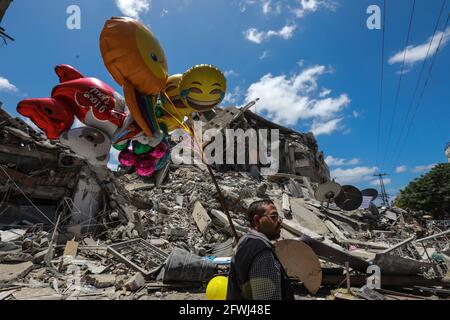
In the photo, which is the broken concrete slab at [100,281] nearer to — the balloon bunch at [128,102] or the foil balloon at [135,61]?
the balloon bunch at [128,102]

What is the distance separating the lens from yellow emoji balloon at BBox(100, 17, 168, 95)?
146 inches

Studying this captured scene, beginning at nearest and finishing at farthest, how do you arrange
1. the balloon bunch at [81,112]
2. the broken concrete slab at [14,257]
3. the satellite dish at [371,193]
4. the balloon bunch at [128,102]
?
the balloon bunch at [128,102]
the balloon bunch at [81,112]
the broken concrete slab at [14,257]
the satellite dish at [371,193]

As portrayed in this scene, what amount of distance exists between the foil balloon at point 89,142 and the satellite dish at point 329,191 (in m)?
11.6

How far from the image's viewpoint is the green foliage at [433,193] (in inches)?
1195

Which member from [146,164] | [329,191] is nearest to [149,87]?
[146,164]

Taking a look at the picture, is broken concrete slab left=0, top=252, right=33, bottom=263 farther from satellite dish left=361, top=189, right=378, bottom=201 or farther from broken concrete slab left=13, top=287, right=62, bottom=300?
satellite dish left=361, top=189, right=378, bottom=201

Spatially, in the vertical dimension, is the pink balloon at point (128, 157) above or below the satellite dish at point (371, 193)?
below

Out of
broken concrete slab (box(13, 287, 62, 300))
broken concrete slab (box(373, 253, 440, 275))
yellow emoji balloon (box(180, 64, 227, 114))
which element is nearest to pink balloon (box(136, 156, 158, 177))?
yellow emoji balloon (box(180, 64, 227, 114))

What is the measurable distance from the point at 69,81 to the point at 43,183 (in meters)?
4.33

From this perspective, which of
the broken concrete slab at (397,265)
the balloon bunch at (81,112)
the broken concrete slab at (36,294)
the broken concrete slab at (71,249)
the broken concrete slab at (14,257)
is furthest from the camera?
the broken concrete slab at (71,249)

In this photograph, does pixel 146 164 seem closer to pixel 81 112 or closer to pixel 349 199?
pixel 81 112

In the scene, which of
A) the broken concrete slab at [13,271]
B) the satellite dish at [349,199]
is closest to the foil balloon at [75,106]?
the broken concrete slab at [13,271]

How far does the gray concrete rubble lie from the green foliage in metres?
24.9
